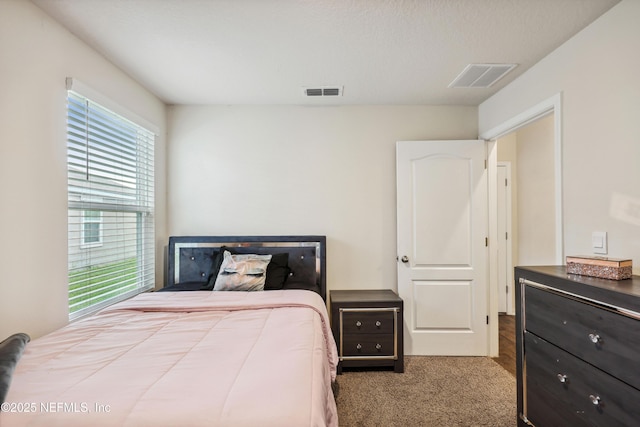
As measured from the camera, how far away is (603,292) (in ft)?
4.28

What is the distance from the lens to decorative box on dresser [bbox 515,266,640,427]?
3.99 ft

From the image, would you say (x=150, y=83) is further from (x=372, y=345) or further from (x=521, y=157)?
(x=521, y=157)

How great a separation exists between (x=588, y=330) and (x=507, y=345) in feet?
7.21

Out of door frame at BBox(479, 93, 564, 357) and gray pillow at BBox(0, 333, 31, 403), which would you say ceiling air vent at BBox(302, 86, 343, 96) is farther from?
gray pillow at BBox(0, 333, 31, 403)

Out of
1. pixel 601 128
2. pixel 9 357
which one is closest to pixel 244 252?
pixel 9 357

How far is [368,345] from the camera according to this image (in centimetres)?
268

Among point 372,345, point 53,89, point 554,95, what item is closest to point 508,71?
point 554,95

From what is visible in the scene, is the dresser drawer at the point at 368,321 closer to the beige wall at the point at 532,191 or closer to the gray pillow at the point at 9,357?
the gray pillow at the point at 9,357

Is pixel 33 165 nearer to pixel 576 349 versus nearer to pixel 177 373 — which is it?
Result: pixel 177 373

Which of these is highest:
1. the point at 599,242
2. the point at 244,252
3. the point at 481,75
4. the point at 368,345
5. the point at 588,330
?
the point at 481,75

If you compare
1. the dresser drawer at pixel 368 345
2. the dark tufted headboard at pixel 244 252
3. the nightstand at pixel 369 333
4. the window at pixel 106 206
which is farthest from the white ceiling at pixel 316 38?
the dresser drawer at pixel 368 345

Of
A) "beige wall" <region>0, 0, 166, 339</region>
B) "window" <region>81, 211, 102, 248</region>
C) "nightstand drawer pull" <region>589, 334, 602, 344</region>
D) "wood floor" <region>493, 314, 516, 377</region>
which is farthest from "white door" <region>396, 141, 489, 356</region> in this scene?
"beige wall" <region>0, 0, 166, 339</region>

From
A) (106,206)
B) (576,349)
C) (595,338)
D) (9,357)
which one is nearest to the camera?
(9,357)

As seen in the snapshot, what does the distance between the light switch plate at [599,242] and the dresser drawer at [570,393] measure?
2.03 feet
